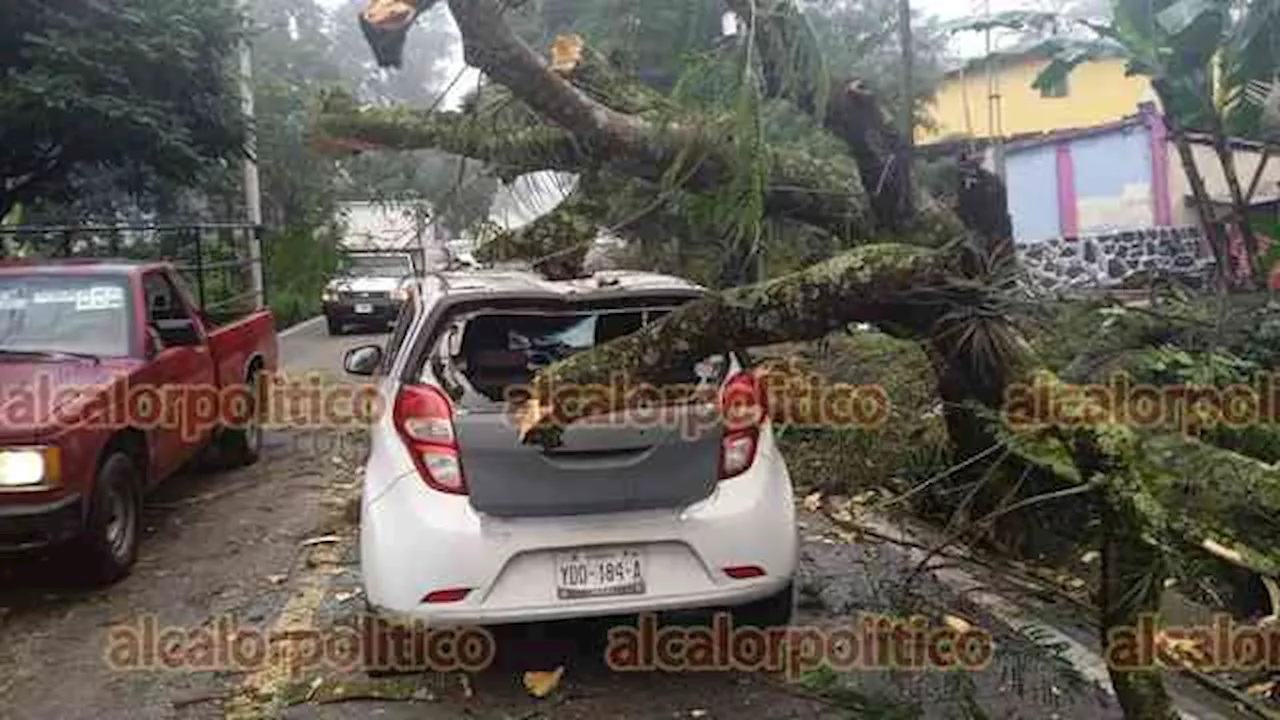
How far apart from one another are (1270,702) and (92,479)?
5217 millimetres

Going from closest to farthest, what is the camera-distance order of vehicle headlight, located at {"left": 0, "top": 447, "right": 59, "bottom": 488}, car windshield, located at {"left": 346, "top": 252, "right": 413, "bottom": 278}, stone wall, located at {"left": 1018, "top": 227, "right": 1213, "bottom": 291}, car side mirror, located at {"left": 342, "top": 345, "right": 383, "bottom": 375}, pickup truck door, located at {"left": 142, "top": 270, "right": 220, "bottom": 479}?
1. vehicle headlight, located at {"left": 0, "top": 447, "right": 59, "bottom": 488}
2. car side mirror, located at {"left": 342, "top": 345, "right": 383, "bottom": 375}
3. pickup truck door, located at {"left": 142, "top": 270, "right": 220, "bottom": 479}
4. stone wall, located at {"left": 1018, "top": 227, "right": 1213, "bottom": 291}
5. car windshield, located at {"left": 346, "top": 252, "right": 413, "bottom": 278}

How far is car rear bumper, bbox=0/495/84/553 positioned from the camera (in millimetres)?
5445

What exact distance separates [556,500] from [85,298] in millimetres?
4139

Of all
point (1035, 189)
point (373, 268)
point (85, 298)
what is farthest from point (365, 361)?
point (1035, 189)

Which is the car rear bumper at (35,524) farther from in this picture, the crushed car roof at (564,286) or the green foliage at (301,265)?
the green foliage at (301,265)

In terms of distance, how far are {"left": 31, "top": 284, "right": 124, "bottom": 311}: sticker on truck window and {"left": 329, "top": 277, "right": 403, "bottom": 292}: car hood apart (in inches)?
582

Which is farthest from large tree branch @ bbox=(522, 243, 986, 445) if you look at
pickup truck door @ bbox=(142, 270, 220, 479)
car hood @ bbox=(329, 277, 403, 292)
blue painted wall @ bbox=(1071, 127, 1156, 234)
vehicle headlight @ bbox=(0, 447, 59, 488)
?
blue painted wall @ bbox=(1071, 127, 1156, 234)

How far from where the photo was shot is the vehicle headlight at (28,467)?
5445 mm

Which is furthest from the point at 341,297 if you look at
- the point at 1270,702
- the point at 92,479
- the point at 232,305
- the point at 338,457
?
the point at 1270,702

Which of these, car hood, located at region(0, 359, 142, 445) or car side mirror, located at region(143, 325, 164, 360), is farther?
car side mirror, located at region(143, 325, 164, 360)

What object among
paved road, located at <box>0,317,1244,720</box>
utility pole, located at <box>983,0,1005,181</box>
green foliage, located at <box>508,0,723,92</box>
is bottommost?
paved road, located at <box>0,317,1244,720</box>

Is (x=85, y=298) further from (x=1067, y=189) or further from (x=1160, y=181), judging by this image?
(x=1067, y=189)

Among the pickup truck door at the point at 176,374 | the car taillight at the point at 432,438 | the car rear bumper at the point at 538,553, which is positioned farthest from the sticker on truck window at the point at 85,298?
the car taillight at the point at 432,438

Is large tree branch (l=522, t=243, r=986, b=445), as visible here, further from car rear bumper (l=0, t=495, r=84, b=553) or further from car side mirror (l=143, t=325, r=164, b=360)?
car side mirror (l=143, t=325, r=164, b=360)
